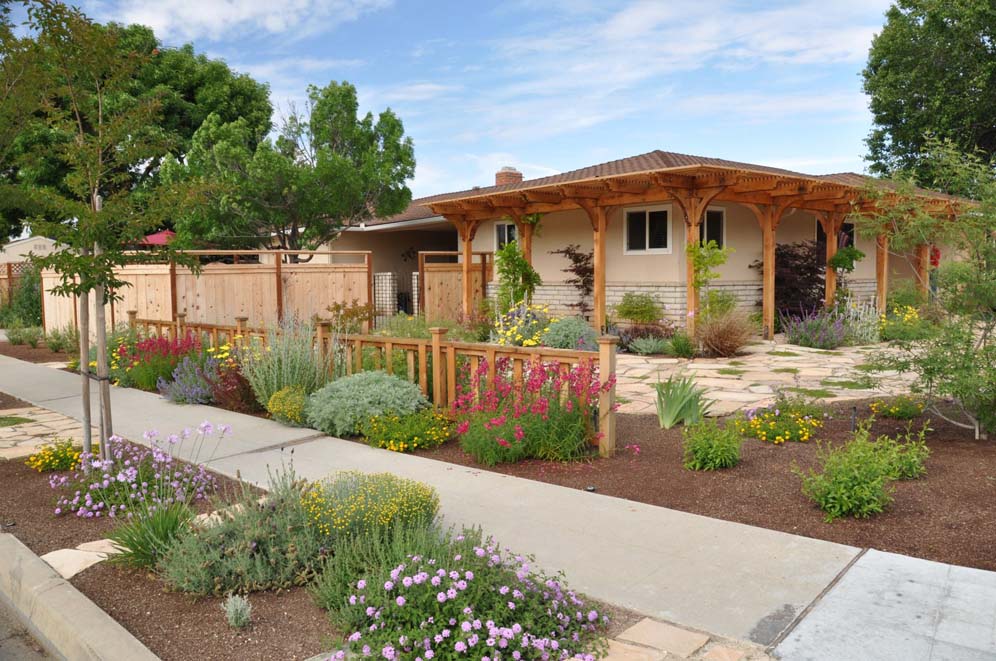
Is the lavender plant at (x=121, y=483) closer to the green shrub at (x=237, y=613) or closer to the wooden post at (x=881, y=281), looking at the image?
the green shrub at (x=237, y=613)

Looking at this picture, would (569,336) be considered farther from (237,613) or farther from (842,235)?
(237,613)

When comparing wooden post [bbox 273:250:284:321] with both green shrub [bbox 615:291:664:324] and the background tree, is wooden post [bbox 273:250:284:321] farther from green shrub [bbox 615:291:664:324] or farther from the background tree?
the background tree

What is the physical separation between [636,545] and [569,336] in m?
8.62

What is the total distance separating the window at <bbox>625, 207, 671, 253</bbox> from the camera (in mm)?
15711

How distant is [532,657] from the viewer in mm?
3051

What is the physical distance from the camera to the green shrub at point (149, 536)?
411 centimetres

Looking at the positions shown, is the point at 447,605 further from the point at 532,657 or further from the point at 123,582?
the point at 123,582

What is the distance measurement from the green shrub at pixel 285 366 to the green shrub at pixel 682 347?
23.4ft

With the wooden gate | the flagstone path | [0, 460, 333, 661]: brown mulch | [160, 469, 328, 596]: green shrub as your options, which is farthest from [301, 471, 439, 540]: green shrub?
the wooden gate

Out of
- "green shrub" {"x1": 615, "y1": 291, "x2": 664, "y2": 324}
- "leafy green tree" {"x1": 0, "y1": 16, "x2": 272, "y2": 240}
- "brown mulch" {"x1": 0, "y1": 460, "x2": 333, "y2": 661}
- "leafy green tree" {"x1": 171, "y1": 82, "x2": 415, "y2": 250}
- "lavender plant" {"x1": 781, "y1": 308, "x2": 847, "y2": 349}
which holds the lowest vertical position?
"brown mulch" {"x1": 0, "y1": 460, "x2": 333, "y2": 661}

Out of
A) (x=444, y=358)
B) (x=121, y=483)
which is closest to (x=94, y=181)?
(x=121, y=483)

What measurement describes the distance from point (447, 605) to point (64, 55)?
490 cm

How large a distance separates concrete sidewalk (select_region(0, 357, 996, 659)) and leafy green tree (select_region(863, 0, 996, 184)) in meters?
23.0

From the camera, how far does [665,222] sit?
15.8 meters
